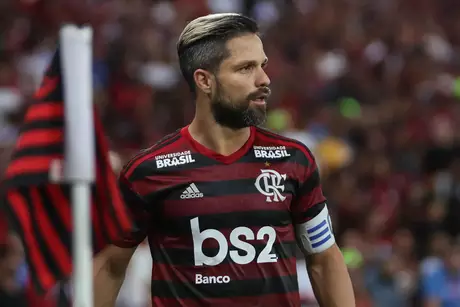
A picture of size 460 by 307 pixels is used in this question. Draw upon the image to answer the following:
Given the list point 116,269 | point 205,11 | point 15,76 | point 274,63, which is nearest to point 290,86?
point 274,63

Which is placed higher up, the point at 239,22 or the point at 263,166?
the point at 239,22

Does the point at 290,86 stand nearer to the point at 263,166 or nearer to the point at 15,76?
the point at 15,76

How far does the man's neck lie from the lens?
14.3ft

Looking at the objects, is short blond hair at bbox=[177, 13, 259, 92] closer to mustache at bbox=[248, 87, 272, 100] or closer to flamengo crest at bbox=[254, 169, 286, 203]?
mustache at bbox=[248, 87, 272, 100]

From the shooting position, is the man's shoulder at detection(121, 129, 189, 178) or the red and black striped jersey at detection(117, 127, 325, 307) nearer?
the red and black striped jersey at detection(117, 127, 325, 307)

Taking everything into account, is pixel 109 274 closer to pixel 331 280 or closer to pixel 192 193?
pixel 192 193

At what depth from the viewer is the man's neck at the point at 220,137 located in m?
4.35

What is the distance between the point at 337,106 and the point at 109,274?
8659 mm

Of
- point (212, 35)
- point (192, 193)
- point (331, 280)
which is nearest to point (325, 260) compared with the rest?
point (331, 280)

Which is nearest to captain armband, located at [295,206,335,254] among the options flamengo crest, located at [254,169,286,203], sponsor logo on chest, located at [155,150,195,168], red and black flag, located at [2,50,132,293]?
flamengo crest, located at [254,169,286,203]

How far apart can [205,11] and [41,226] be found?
9607mm

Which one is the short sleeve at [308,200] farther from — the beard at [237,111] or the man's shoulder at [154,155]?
the man's shoulder at [154,155]

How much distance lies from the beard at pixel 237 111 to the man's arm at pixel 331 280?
0.60m

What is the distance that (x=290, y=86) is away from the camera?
12758 millimetres
